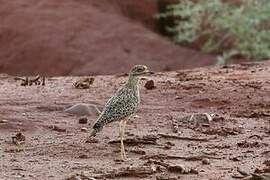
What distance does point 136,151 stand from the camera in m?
6.62

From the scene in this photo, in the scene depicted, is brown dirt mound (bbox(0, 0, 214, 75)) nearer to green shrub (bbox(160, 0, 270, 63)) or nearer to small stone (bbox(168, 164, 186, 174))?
green shrub (bbox(160, 0, 270, 63))

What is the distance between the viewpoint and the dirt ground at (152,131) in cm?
605

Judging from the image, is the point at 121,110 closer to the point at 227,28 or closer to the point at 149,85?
the point at 149,85

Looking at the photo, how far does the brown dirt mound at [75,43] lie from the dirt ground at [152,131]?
181 inches

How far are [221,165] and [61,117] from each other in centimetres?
211

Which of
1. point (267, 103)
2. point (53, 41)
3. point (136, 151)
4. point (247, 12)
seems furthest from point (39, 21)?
point (136, 151)

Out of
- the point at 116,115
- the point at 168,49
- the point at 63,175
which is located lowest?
the point at 63,175

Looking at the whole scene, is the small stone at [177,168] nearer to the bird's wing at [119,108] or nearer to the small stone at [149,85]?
the bird's wing at [119,108]

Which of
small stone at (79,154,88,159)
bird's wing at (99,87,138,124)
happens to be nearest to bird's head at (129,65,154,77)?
bird's wing at (99,87,138,124)

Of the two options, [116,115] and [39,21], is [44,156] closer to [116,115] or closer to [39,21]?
[116,115]

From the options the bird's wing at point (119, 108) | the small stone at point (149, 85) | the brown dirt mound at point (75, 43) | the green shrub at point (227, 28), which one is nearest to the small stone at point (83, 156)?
the bird's wing at point (119, 108)

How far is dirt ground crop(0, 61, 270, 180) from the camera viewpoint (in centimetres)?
605

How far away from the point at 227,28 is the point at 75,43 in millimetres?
2664

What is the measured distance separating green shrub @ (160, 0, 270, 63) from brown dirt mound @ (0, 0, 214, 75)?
402 millimetres
